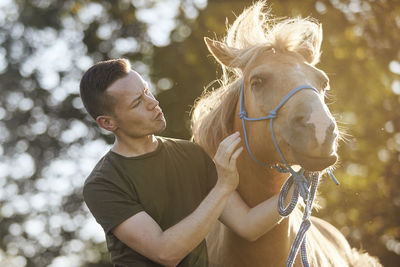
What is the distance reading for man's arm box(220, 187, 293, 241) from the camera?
9.33ft

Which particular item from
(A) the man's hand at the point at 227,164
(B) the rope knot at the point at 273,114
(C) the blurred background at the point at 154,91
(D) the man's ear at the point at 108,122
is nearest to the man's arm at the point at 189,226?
(A) the man's hand at the point at 227,164

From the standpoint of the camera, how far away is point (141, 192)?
2771 mm

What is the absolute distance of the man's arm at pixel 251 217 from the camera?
2.84 meters

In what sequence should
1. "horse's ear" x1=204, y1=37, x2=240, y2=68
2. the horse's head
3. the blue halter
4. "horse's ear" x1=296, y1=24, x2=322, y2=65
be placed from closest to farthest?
the horse's head, the blue halter, "horse's ear" x1=296, y1=24, x2=322, y2=65, "horse's ear" x1=204, y1=37, x2=240, y2=68

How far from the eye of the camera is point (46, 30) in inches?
540

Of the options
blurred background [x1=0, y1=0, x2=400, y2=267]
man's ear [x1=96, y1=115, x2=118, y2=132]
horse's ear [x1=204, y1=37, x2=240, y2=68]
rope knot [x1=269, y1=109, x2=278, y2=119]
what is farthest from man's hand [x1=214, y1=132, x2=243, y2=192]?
blurred background [x1=0, y1=0, x2=400, y2=267]

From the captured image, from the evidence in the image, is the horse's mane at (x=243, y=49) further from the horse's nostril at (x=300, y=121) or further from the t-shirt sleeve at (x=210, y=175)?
the horse's nostril at (x=300, y=121)

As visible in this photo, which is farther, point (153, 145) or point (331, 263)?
point (331, 263)

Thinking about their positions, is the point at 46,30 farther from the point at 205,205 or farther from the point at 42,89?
the point at 205,205

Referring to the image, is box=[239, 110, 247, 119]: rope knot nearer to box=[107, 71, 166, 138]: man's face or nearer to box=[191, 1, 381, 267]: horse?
box=[191, 1, 381, 267]: horse

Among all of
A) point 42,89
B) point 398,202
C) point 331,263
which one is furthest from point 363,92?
point 42,89

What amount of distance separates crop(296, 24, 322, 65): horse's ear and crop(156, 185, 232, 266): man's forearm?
1066 mm

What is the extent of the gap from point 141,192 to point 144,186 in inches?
1.4

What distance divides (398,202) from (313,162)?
20.6 feet
